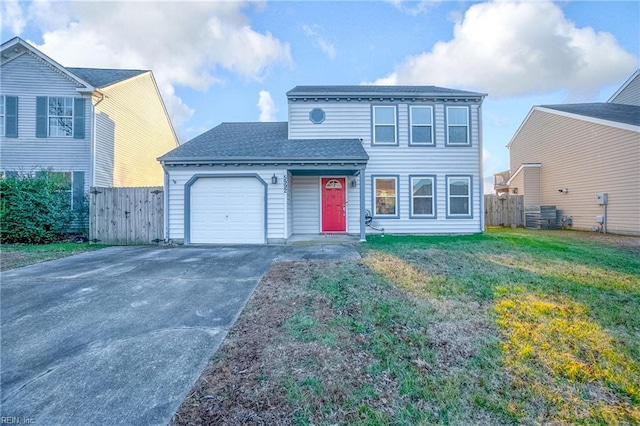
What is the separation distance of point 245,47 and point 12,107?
9995 mm

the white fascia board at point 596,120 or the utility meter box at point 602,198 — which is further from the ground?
the white fascia board at point 596,120

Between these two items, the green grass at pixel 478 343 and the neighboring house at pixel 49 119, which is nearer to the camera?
the green grass at pixel 478 343

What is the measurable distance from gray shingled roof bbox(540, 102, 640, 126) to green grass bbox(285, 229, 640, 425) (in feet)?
34.2

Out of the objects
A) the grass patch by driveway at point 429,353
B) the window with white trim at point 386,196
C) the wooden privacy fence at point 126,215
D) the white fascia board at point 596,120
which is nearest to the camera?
the grass patch by driveway at point 429,353

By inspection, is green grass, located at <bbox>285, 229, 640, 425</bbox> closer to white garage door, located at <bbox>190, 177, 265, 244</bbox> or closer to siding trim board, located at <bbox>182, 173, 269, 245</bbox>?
siding trim board, located at <bbox>182, 173, 269, 245</bbox>

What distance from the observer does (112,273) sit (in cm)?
595

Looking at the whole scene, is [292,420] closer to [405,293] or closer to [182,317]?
[182,317]

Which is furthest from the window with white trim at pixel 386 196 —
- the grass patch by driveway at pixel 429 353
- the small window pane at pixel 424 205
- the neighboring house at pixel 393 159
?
the grass patch by driveway at pixel 429 353

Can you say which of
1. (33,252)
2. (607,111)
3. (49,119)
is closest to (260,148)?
(33,252)

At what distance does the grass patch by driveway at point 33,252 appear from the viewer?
6882 millimetres

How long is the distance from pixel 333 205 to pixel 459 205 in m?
5.30

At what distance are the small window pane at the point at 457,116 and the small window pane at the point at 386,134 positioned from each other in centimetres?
238

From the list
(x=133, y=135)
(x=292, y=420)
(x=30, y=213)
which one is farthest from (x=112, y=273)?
(x=133, y=135)

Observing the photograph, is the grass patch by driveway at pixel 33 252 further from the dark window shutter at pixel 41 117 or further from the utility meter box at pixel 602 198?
the utility meter box at pixel 602 198
